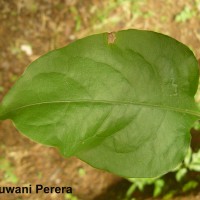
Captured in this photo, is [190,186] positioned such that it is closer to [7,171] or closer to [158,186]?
[158,186]

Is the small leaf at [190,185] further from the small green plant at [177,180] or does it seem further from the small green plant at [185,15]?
the small green plant at [185,15]

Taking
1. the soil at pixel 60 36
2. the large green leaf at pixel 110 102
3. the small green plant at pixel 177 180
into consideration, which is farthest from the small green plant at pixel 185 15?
the large green leaf at pixel 110 102

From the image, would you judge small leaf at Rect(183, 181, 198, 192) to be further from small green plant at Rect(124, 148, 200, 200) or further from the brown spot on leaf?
the brown spot on leaf

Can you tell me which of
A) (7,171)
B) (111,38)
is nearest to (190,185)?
(7,171)

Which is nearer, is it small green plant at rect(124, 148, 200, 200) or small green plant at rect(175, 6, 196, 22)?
small green plant at rect(124, 148, 200, 200)

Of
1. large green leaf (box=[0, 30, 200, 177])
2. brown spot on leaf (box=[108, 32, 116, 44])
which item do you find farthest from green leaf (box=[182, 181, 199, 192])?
brown spot on leaf (box=[108, 32, 116, 44])

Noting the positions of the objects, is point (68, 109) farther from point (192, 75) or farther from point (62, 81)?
point (192, 75)
